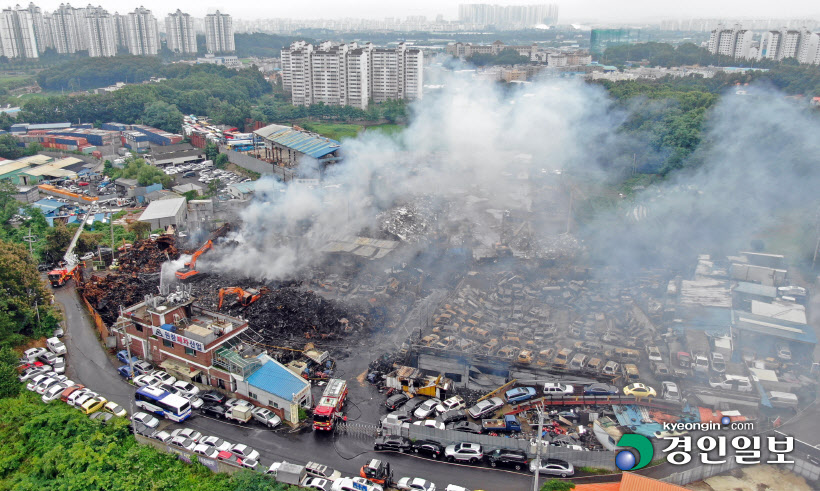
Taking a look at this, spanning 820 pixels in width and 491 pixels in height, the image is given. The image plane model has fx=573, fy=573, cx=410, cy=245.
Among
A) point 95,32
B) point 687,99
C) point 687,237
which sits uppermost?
point 95,32

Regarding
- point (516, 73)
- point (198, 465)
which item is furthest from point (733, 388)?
point (516, 73)

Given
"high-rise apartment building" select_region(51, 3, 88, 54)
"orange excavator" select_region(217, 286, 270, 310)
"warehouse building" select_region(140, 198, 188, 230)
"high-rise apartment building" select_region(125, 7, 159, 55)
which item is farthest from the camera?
"high-rise apartment building" select_region(125, 7, 159, 55)

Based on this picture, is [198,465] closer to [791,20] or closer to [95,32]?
[95,32]

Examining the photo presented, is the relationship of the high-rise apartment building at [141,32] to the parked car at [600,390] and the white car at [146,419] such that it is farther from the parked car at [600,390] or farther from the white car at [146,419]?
the parked car at [600,390]

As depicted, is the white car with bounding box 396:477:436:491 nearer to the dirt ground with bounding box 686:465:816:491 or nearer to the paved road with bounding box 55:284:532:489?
the paved road with bounding box 55:284:532:489

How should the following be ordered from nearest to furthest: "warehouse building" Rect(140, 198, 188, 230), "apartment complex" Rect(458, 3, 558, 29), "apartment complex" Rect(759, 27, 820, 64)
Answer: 1. "warehouse building" Rect(140, 198, 188, 230)
2. "apartment complex" Rect(759, 27, 820, 64)
3. "apartment complex" Rect(458, 3, 558, 29)

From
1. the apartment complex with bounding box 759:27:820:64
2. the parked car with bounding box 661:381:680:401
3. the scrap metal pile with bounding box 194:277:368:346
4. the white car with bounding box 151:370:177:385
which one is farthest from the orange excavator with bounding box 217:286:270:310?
the apartment complex with bounding box 759:27:820:64

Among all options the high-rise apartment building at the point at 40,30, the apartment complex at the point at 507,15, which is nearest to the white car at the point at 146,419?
the high-rise apartment building at the point at 40,30

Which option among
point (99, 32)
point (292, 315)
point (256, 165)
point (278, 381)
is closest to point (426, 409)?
point (278, 381)
